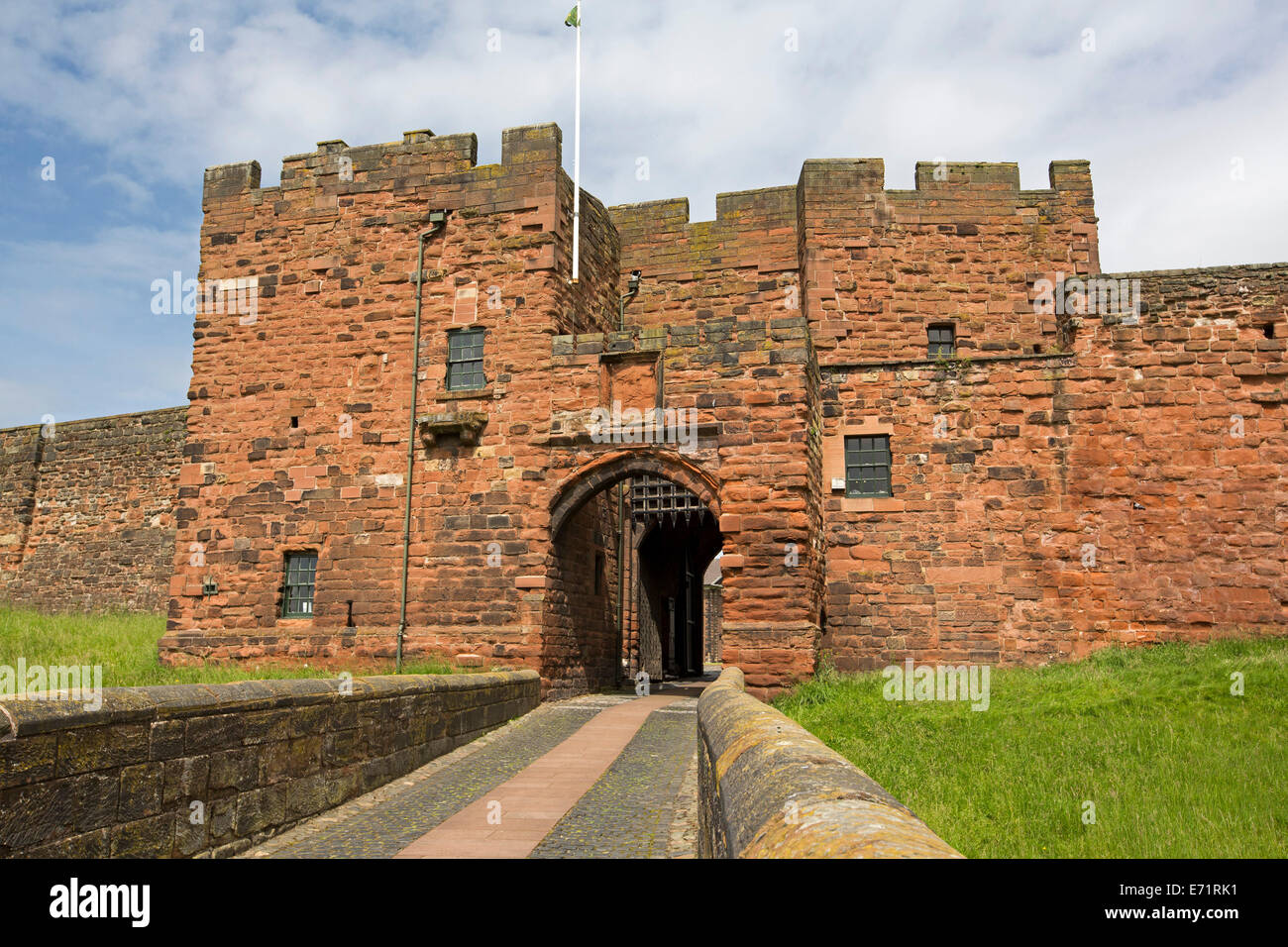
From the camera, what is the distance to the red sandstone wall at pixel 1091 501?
12.5 m

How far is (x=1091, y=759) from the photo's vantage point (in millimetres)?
6898

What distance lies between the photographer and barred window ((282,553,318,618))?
46.8 feet

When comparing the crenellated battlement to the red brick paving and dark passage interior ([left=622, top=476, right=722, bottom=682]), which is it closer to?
dark passage interior ([left=622, top=476, right=722, bottom=682])

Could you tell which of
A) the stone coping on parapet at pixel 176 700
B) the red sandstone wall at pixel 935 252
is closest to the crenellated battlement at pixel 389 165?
the red sandstone wall at pixel 935 252

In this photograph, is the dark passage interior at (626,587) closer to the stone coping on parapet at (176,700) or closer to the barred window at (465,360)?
the barred window at (465,360)

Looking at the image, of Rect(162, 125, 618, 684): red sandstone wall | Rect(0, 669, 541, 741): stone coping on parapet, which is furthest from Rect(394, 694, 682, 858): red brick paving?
Rect(162, 125, 618, 684): red sandstone wall

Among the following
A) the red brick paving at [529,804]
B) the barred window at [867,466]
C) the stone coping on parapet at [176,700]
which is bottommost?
the red brick paving at [529,804]

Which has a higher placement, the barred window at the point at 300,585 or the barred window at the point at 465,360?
the barred window at the point at 465,360

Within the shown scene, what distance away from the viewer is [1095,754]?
23.0 feet

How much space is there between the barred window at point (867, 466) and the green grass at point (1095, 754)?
10.8ft

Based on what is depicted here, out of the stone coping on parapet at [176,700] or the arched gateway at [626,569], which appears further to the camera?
the arched gateway at [626,569]

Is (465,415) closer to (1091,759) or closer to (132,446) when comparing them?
(1091,759)

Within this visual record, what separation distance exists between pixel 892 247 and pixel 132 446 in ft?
59.5

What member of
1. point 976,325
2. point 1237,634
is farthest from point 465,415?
point 1237,634
